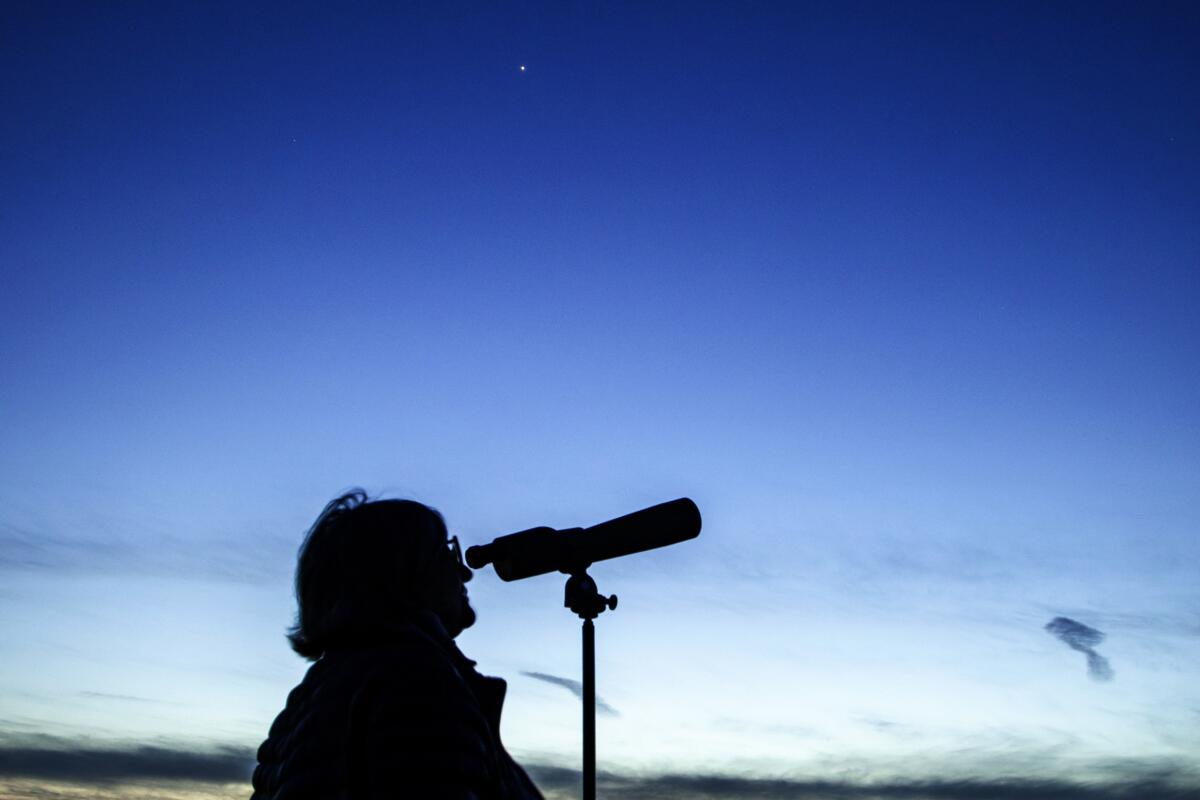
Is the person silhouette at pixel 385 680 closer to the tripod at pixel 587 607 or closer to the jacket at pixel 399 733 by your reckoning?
the jacket at pixel 399 733

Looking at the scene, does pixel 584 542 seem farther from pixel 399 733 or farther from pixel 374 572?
pixel 399 733

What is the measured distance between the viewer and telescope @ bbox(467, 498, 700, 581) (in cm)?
376

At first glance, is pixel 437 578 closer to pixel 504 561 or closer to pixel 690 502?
pixel 504 561

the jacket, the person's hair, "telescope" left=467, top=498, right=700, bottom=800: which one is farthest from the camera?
"telescope" left=467, top=498, right=700, bottom=800

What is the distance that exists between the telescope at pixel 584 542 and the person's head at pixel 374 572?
1.19 metres

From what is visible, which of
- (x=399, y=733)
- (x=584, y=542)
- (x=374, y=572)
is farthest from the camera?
(x=584, y=542)

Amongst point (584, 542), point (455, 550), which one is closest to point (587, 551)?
point (584, 542)

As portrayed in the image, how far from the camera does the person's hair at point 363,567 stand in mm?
2295

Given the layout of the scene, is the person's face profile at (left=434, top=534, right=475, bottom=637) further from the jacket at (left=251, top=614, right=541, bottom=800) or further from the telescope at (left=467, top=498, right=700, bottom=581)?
the telescope at (left=467, top=498, right=700, bottom=581)

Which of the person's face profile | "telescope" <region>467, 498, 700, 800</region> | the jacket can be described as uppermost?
"telescope" <region>467, 498, 700, 800</region>

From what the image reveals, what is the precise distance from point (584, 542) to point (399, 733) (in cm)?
210

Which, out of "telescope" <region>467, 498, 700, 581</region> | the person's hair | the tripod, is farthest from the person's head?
the tripod

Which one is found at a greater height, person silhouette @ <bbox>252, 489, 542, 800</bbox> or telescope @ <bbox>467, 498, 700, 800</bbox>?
telescope @ <bbox>467, 498, 700, 800</bbox>

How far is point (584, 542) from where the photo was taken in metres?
3.92
